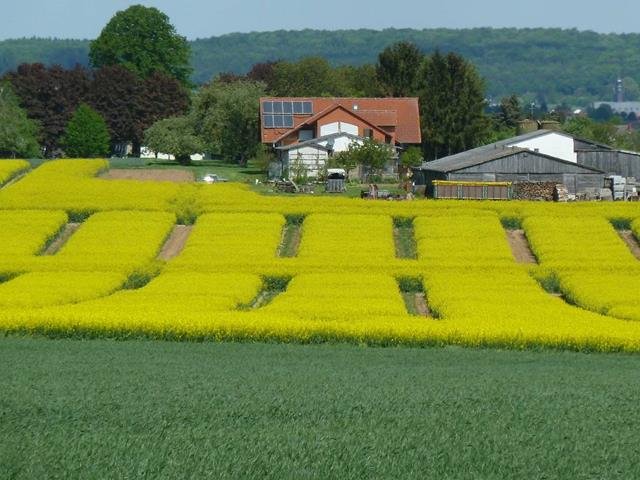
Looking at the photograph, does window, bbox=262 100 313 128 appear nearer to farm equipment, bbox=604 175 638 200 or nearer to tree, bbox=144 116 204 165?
tree, bbox=144 116 204 165

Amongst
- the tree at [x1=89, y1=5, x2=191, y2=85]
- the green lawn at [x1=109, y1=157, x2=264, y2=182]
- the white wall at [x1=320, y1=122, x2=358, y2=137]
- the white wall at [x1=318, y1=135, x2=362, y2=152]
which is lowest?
the green lawn at [x1=109, y1=157, x2=264, y2=182]

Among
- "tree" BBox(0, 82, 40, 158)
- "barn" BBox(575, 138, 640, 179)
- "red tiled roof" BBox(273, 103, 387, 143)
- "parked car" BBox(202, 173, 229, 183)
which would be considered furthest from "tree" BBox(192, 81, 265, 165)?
"barn" BBox(575, 138, 640, 179)

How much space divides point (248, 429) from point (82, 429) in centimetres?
235

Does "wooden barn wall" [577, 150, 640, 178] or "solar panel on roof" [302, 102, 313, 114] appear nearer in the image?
"wooden barn wall" [577, 150, 640, 178]

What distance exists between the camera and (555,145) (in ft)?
269

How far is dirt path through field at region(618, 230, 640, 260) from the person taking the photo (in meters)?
53.3

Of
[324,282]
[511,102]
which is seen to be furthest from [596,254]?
[511,102]

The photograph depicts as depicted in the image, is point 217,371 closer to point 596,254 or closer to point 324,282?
point 324,282

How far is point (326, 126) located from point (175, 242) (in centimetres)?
3868

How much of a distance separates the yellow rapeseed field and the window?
84.2 ft

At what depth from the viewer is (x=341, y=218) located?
59.1m

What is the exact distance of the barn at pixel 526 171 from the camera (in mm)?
71188

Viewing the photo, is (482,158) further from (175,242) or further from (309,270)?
(309,270)

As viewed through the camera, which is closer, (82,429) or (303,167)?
(82,429)
